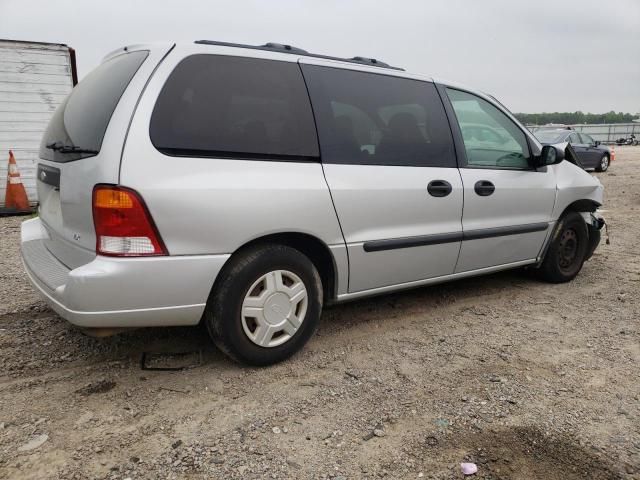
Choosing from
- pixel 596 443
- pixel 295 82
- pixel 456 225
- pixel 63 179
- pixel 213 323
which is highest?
pixel 295 82

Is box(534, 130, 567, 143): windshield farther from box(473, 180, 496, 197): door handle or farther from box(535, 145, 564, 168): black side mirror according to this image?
box(473, 180, 496, 197): door handle

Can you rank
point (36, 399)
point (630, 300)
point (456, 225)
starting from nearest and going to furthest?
1. point (36, 399)
2. point (456, 225)
3. point (630, 300)

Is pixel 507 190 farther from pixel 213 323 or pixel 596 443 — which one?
pixel 213 323

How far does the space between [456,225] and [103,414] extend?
8.04 ft

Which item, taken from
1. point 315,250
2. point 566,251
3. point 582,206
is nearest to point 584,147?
point 582,206

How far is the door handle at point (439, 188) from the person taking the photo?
3.27 meters

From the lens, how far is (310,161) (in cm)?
278

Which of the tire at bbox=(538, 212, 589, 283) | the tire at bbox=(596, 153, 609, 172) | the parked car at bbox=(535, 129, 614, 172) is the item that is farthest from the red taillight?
the tire at bbox=(596, 153, 609, 172)

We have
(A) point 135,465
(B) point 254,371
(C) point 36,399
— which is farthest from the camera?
(B) point 254,371

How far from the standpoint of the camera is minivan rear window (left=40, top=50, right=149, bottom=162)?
2367mm

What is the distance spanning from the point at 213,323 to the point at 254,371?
1.32ft

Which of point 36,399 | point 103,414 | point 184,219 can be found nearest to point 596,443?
point 184,219

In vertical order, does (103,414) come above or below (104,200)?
below

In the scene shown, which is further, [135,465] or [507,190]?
[507,190]
